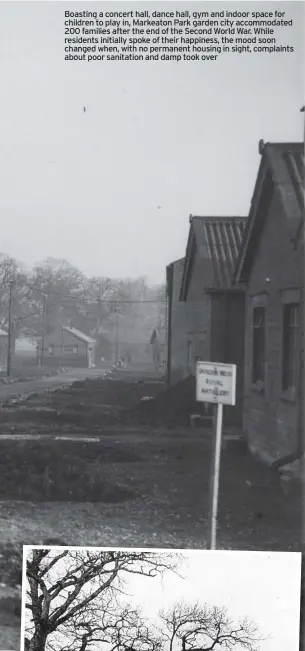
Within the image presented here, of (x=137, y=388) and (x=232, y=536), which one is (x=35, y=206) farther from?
(x=232, y=536)

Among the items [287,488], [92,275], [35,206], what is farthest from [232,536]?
[35,206]

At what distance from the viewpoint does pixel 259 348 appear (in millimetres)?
3357

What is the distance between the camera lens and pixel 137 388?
353 centimetres

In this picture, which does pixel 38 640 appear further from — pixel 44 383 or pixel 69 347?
pixel 69 347

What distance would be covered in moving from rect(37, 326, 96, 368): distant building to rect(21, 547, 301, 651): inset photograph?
1100 millimetres

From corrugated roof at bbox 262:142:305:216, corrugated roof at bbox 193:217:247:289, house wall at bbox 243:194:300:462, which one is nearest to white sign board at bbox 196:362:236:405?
house wall at bbox 243:194:300:462

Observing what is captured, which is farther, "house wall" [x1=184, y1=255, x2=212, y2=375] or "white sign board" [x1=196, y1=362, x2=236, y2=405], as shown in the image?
"house wall" [x1=184, y1=255, x2=212, y2=375]

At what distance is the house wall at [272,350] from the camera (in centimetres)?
323

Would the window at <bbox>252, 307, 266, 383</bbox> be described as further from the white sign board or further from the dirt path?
the dirt path

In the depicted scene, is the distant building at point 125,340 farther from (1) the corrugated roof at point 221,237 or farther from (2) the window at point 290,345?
(2) the window at point 290,345

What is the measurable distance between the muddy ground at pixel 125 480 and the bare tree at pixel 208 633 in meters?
0.33

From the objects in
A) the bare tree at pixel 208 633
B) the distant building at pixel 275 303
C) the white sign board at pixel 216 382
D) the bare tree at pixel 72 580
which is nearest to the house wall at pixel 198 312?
the distant building at pixel 275 303

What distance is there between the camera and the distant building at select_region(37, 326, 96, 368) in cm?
360

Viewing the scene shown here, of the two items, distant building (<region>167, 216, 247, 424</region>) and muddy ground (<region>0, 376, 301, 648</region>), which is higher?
distant building (<region>167, 216, 247, 424</region>)
